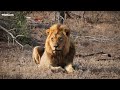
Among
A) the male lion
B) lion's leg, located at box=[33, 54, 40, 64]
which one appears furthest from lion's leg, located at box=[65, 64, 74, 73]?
lion's leg, located at box=[33, 54, 40, 64]

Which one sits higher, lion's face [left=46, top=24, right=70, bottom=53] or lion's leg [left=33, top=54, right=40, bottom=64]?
lion's face [left=46, top=24, right=70, bottom=53]

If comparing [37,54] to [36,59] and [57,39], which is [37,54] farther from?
[57,39]

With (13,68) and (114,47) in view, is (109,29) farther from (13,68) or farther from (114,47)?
(13,68)

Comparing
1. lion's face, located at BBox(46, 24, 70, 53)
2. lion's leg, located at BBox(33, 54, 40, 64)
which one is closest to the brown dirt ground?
lion's leg, located at BBox(33, 54, 40, 64)

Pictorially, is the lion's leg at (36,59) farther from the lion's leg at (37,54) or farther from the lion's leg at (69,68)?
the lion's leg at (69,68)

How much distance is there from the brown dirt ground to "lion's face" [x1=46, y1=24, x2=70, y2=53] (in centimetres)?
15

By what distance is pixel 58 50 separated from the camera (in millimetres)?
12430

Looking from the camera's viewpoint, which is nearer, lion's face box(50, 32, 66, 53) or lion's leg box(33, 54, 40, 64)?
lion's face box(50, 32, 66, 53)

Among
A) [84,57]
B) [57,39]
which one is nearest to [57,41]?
[57,39]

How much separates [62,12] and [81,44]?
1.53 feet

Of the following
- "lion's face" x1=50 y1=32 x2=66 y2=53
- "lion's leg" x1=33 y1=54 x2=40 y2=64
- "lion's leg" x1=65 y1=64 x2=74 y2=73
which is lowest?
"lion's leg" x1=65 y1=64 x2=74 y2=73

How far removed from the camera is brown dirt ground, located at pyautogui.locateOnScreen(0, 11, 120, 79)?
1247cm

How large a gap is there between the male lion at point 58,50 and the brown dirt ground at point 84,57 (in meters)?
0.09

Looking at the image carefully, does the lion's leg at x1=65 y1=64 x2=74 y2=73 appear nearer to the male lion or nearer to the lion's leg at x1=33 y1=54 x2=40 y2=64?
the male lion
